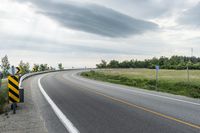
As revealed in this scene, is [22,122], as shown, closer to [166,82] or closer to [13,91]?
[13,91]

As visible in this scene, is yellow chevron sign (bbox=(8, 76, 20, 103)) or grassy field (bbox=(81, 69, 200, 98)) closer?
yellow chevron sign (bbox=(8, 76, 20, 103))

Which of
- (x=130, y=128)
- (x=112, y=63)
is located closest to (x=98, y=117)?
(x=130, y=128)

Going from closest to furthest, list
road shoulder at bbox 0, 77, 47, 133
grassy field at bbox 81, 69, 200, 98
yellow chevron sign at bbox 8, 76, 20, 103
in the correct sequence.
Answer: road shoulder at bbox 0, 77, 47, 133
yellow chevron sign at bbox 8, 76, 20, 103
grassy field at bbox 81, 69, 200, 98

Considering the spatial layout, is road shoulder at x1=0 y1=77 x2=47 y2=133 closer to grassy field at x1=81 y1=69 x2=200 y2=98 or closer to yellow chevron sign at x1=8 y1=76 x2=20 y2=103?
yellow chevron sign at x1=8 y1=76 x2=20 y2=103

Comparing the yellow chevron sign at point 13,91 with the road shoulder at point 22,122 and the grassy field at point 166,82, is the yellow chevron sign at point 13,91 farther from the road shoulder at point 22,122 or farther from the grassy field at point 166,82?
the grassy field at point 166,82

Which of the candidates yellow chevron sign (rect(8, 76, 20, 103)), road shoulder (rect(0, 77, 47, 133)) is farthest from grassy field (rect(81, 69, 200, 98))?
yellow chevron sign (rect(8, 76, 20, 103))

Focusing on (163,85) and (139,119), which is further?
(163,85)

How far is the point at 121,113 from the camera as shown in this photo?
382 inches

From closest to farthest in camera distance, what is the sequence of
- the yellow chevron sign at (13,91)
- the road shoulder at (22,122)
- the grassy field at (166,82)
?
the road shoulder at (22,122)
the yellow chevron sign at (13,91)
the grassy field at (166,82)

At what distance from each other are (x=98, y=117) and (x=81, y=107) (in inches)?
93.2

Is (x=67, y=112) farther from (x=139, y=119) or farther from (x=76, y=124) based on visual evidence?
(x=139, y=119)

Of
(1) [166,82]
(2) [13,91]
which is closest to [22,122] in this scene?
(2) [13,91]

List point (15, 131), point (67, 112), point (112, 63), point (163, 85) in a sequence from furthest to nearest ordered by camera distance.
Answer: point (112, 63) < point (163, 85) < point (67, 112) < point (15, 131)

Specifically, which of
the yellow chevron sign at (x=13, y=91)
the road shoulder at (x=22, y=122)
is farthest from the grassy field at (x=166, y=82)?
the yellow chevron sign at (x=13, y=91)
